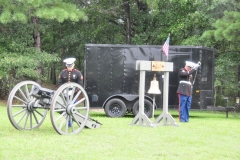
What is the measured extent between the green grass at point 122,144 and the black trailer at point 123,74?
3.89 meters

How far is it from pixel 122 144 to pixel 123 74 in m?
6.78

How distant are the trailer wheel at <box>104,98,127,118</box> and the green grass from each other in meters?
3.78

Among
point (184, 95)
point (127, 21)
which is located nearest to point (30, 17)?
point (127, 21)

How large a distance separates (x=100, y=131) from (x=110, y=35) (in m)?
15.0

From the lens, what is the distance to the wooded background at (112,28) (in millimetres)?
17047

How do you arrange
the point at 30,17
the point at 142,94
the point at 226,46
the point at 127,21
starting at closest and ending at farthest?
the point at 142,94, the point at 30,17, the point at 226,46, the point at 127,21

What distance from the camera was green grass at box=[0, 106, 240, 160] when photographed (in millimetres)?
7148

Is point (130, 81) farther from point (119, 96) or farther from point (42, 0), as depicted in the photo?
point (42, 0)

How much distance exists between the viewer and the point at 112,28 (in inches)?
936

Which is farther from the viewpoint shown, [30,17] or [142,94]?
[30,17]

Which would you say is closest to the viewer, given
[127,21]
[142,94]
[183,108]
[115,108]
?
[142,94]

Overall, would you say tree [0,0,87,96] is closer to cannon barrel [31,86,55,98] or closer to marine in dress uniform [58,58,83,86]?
marine in dress uniform [58,58,83,86]

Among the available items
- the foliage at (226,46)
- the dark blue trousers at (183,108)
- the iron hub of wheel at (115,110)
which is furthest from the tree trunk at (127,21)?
the dark blue trousers at (183,108)

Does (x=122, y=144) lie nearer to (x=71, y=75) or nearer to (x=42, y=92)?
(x=42, y=92)
